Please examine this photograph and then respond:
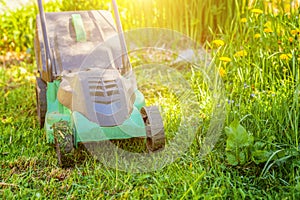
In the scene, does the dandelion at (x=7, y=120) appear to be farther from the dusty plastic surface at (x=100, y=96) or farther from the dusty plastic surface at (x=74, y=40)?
the dusty plastic surface at (x=100, y=96)

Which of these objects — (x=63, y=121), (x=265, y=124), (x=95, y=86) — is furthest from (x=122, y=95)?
(x=265, y=124)

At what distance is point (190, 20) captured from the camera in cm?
414

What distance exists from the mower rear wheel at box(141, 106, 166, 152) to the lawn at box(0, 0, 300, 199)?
123 millimetres

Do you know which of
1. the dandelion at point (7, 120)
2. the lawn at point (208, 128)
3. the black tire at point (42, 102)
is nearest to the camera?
the lawn at point (208, 128)

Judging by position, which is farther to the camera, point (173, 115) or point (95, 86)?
point (173, 115)

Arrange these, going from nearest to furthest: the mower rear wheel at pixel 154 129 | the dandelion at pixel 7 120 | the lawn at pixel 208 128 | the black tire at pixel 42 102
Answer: the lawn at pixel 208 128, the mower rear wheel at pixel 154 129, the black tire at pixel 42 102, the dandelion at pixel 7 120

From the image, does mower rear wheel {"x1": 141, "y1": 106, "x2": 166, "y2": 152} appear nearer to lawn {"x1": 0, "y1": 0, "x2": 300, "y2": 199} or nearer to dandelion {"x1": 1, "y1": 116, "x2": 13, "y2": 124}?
lawn {"x1": 0, "y1": 0, "x2": 300, "y2": 199}

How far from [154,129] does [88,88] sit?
41cm

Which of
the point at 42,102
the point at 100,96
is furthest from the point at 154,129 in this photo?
the point at 42,102

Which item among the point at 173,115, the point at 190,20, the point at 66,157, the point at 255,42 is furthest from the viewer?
the point at 190,20

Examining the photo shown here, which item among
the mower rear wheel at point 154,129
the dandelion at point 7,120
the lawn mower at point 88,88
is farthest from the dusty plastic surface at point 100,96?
the dandelion at point 7,120

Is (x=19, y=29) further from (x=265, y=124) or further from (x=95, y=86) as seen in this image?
(x=265, y=124)

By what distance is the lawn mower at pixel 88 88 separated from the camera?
8.01 ft

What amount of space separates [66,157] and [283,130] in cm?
112
